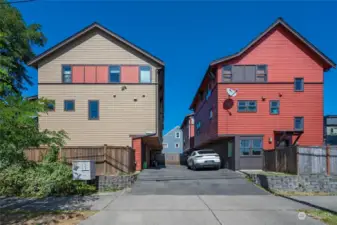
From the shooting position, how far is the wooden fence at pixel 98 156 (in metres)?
14.4

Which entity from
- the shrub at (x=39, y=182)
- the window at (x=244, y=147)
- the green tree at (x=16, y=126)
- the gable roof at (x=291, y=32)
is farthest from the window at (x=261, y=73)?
the green tree at (x=16, y=126)

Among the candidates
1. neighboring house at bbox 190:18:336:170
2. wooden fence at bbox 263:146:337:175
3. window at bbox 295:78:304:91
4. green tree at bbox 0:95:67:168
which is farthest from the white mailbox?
window at bbox 295:78:304:91

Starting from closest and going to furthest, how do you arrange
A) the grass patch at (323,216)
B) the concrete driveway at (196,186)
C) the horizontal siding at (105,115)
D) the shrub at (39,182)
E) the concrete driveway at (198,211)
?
the grass patch at (323,216) → the concrete driveway at (198,211) → the shrub at (39,182) → the concrete driveway at (196,186) → the horizontal siding at (105,115)

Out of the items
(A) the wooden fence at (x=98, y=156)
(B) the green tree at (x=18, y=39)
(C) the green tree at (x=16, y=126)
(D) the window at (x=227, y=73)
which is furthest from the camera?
(D) the window at (x=227, y=73)

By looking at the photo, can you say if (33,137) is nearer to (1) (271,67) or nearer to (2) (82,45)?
(2) (82,45)

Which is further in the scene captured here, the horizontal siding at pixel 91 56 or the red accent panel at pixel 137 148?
the horizontal siding at pixel 91 56

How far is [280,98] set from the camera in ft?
65.9

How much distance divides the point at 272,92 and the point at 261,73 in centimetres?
149

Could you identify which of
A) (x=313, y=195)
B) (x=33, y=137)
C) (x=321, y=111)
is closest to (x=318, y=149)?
(x=313, y=195)

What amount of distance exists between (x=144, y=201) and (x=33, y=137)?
14.4 ft

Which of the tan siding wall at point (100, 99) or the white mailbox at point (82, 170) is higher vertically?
the tan siding wall at point (100, 99)

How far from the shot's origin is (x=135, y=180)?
15.1 m

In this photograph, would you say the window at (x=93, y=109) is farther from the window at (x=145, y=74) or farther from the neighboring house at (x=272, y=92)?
the neighboring house at (x=272, y=92)

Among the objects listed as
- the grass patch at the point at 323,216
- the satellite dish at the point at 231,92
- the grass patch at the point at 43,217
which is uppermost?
the satellite dish at the point at 231,92
